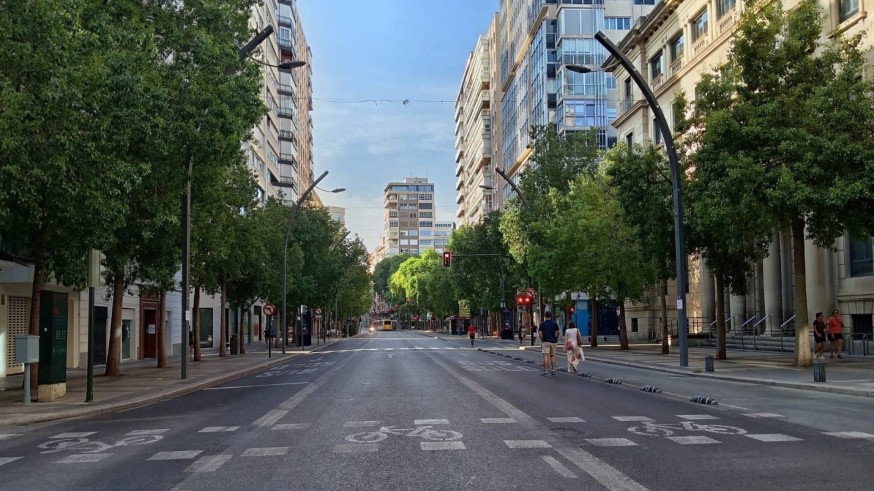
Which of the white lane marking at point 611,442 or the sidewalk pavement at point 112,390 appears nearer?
the white lane marking at point 611,442

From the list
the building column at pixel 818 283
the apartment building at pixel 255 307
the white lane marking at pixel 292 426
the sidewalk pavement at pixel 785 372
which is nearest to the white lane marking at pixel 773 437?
the white lane marking at pixel 292 426

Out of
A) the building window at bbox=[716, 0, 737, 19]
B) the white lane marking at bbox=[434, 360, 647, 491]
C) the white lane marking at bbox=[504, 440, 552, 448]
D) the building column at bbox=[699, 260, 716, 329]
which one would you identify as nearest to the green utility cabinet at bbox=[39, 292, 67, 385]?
the white lane marking at bbox=[434, 360, 647, 491]

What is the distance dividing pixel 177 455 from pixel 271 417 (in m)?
3.71

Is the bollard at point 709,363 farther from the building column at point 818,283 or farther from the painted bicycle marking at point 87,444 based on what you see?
the painted bicycle marking at point 87,444

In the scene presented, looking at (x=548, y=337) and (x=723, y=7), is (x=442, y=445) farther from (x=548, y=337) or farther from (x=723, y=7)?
Answer: (x=723, y=7)

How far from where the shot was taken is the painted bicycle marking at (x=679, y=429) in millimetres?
9999

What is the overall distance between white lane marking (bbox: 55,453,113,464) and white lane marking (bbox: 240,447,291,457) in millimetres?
1678

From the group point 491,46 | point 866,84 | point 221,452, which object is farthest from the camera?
point 491,46

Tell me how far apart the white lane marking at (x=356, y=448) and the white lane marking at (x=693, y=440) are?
12.1 feet

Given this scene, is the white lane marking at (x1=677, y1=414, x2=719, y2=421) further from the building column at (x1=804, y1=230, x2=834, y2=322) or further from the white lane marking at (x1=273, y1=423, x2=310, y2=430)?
the building column at (x1=804, y1=230, x2=834, y2=322)

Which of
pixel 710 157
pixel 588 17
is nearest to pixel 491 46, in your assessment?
pixel 588 17

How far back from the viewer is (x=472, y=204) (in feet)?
416

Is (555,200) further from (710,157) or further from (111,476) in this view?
(111,476)

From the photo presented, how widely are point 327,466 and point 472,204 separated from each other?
4706 inches
